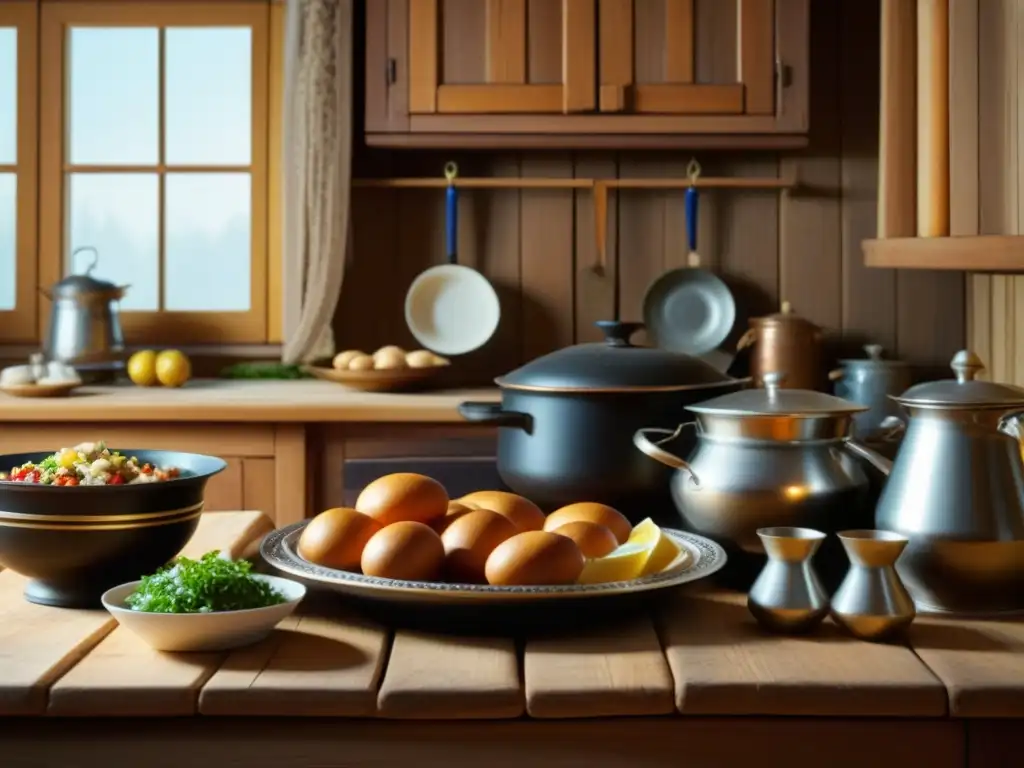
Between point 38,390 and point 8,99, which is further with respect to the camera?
point 8,99

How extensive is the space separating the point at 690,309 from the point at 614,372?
75.7 inches

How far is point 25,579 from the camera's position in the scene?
4.55 ft

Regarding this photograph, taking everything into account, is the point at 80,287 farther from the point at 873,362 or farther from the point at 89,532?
the point at 89,532

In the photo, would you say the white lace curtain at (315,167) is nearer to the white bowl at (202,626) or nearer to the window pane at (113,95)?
the window pane at (113,95)

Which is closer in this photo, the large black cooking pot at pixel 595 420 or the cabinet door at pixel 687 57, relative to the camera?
the large black cooking pot at pixel 595 420

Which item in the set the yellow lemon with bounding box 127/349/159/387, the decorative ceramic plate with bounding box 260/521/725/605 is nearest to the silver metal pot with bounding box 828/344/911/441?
the yellow lemon with bounding box 127/349/159/387

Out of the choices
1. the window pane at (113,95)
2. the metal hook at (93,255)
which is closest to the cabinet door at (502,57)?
the window pane at (113,95)

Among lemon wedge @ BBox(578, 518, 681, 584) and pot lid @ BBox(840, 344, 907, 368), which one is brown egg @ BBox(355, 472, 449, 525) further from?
pot lid @ BBox(840, 344, 907, 368)

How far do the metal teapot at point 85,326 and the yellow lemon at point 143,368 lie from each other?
0.23 ft

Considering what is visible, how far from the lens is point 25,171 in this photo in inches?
136

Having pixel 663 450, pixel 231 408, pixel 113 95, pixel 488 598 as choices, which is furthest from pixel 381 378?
pixel 488 598

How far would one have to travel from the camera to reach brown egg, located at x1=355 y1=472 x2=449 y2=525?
1236 millimetres

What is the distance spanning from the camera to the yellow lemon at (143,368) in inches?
124

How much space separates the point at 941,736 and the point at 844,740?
72 millimetres
